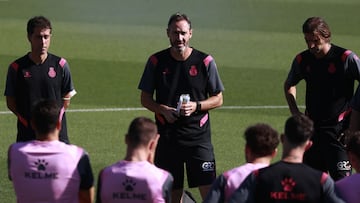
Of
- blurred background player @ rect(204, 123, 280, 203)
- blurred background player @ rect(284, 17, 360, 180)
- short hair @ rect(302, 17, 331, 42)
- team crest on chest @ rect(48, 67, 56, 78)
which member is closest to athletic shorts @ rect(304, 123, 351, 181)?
blurred background player @ rect(284, 17, 360, 180)

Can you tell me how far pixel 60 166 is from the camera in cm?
703

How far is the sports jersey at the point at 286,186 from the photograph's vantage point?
6.57 m

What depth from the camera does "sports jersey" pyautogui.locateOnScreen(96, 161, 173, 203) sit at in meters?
6.84

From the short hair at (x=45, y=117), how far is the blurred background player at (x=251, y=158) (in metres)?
1.27

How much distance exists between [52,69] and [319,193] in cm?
393

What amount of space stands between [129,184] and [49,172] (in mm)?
622

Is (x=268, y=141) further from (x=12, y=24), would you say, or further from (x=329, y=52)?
(x=12, y=24)

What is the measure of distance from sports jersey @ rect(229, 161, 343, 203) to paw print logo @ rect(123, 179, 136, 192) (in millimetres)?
719

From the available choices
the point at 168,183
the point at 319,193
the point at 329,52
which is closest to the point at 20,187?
the point at 168,183

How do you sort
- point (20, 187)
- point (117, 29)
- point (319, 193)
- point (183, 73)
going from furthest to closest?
point (117, 29) < point (183, 73) < point (20, 187) < point (319, 193)

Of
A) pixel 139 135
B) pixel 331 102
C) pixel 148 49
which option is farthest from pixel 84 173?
pixel 148 49

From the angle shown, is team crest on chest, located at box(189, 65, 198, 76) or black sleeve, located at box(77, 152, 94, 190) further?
team crest on chest, located at box(189, 65, 198, 76)

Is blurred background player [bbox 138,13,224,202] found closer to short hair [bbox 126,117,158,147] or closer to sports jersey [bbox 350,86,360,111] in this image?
sports jersey [bbox 350,86,360,111]

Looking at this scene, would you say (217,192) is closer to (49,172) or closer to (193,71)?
(49,172)
